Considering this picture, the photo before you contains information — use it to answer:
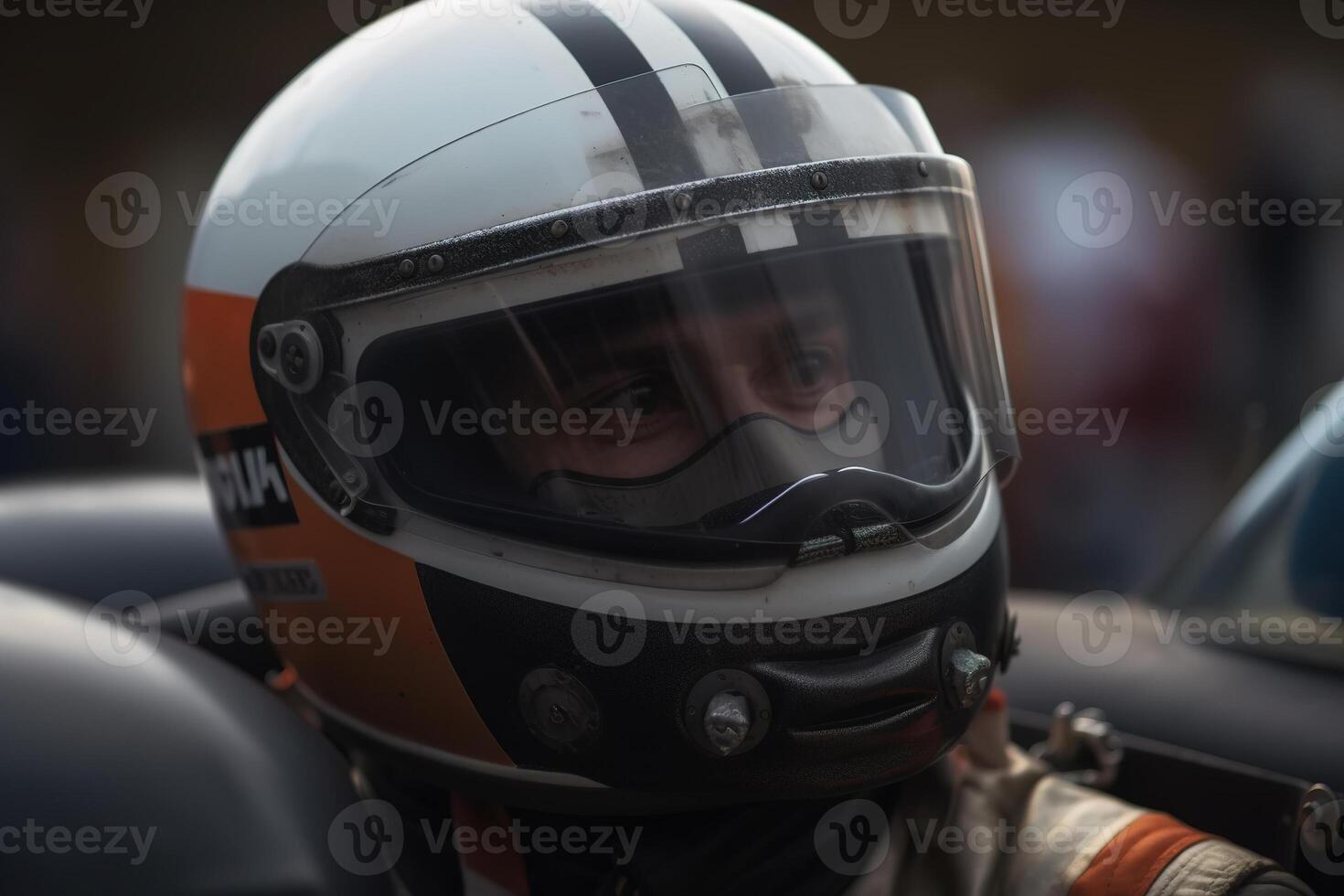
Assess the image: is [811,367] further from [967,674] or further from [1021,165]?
[1021,165]

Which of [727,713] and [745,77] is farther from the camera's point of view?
[745,77]

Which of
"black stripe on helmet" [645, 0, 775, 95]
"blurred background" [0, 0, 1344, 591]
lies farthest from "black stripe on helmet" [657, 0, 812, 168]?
"blurred background" [0, 0, 1344, 591]

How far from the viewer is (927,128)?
1399 mm

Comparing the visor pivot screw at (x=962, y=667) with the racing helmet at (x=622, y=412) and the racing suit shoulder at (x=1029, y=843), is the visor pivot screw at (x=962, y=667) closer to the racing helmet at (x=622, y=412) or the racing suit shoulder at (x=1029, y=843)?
the racing helmet at (x=622, y=412)

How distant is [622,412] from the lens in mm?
1233

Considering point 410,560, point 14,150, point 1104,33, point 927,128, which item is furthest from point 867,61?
point 410,560

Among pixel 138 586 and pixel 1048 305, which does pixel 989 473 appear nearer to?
pixel 138 586

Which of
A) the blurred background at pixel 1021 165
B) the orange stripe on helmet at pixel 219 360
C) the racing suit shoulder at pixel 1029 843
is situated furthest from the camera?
the blurred background at pixel 1021 165

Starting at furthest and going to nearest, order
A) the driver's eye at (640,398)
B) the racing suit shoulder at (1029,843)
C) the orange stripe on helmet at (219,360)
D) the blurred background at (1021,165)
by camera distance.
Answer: the blurred background at (1021,165) < the orange stripe on helmet at (219,360) < the driver's eye at (640,398) < the racing suit shoulder at (1029,843)

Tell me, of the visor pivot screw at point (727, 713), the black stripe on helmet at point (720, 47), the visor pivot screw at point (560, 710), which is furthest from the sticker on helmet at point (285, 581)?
the black stripe on helmet at point (720, 47)

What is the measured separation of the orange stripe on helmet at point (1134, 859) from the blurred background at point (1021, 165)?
A: 3.10m

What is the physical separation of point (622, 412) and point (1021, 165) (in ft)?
13.0

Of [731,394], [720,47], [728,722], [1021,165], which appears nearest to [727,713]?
[728,722]

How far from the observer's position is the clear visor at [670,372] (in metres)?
1.17
